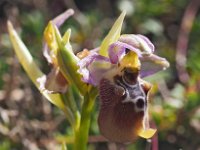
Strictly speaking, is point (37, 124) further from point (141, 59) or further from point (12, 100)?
point (141, 59)

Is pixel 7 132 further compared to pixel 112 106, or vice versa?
pixel 7 132

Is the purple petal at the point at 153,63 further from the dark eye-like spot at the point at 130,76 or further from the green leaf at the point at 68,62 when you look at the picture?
the green leaf at the point at 68,62

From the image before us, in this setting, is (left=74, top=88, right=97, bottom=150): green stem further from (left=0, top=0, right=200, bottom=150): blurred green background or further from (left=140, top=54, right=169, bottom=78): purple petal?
(left=0, top=0, right=200, bottom=150): blurred green background

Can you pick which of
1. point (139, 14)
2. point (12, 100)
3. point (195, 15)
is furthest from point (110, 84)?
point (195, 15)

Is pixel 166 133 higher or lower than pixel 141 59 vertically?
lower

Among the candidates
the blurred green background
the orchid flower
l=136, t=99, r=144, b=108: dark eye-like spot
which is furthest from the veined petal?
the blurred green background
